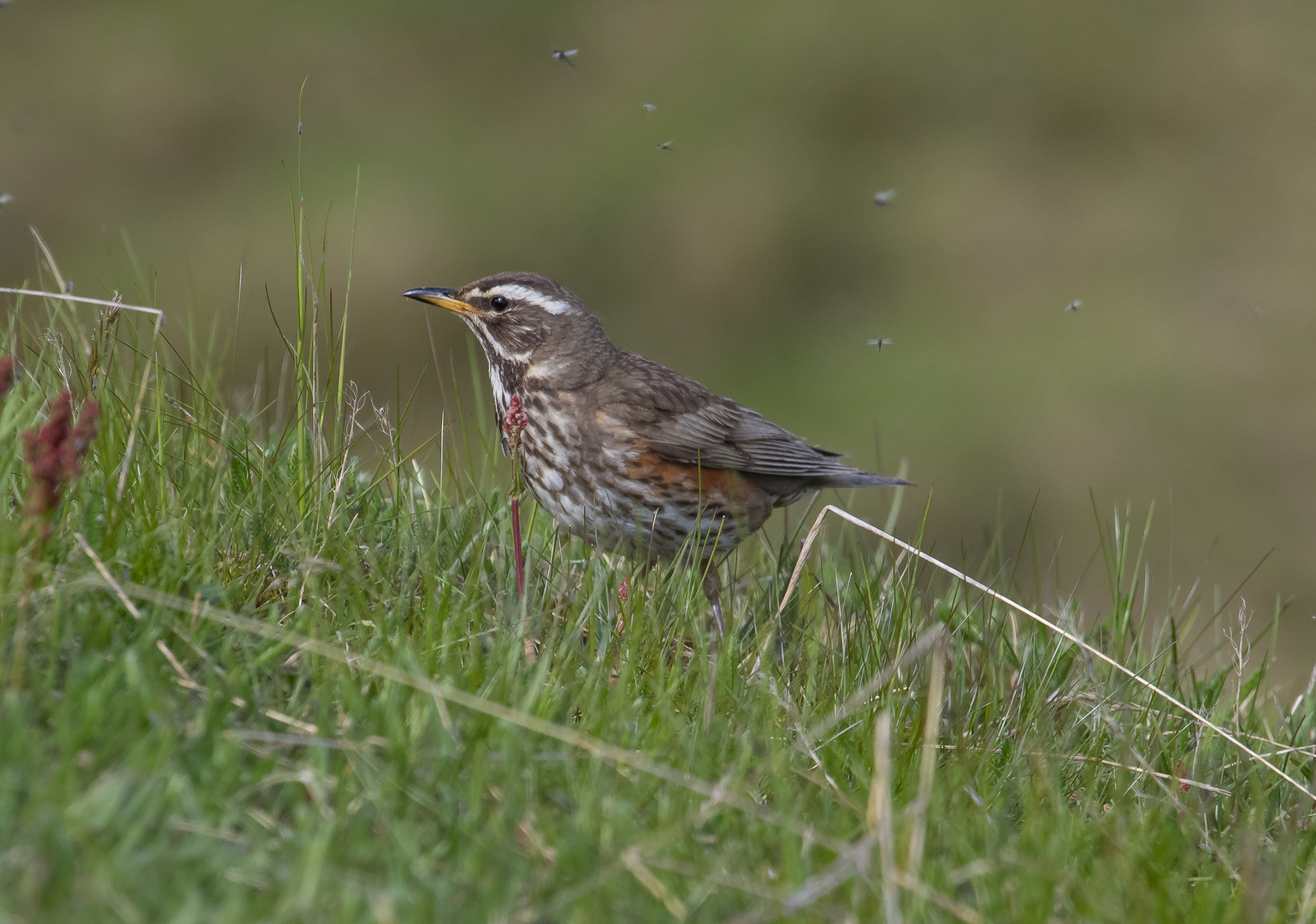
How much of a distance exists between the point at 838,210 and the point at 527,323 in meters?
10.4

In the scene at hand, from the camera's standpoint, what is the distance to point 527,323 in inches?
256

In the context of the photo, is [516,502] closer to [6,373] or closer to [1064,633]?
[6,373]

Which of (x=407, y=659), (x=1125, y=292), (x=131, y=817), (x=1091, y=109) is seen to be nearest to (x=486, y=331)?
(x=407, y=659)

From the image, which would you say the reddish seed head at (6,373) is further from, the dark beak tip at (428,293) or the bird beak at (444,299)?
the bird beak at (444,299)

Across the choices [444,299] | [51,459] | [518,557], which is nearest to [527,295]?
[444,299]

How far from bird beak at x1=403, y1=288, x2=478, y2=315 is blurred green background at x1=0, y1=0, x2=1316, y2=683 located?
582 centimetres

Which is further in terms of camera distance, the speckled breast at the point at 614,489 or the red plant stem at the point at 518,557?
the speckled breast at the point at 614,489

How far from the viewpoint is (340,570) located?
4219 millimetres

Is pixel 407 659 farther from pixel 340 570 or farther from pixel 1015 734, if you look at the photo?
pixel 1015 734

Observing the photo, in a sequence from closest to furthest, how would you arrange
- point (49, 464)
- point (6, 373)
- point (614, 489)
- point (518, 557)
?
point (49, 464) → point (6, 373) → point (518, 557) → point (614, 489)

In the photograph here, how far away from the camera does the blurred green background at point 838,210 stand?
44.1 ft

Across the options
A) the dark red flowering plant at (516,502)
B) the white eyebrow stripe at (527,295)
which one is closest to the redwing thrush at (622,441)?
the white eyebrow stripe at (527,295)

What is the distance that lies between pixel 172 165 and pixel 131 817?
14.7 m

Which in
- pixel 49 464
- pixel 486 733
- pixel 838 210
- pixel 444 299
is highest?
pixel 49 464
